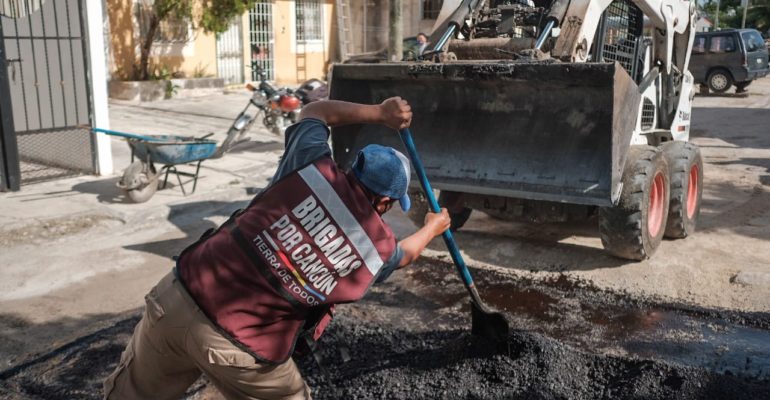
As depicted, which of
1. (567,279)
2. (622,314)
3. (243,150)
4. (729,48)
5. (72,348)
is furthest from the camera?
(729,48)

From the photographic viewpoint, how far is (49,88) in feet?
26.6

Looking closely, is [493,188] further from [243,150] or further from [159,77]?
[159,77]

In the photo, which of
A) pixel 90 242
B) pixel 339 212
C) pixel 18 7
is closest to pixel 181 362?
pixel 339 212

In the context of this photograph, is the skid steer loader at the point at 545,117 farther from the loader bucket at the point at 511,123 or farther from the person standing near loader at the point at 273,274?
the person standing near loader at the point at 273,274

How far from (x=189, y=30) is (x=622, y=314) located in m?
13.8

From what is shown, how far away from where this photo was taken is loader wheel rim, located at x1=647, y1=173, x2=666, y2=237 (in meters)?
5.91

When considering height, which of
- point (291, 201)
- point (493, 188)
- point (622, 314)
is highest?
point (291, 201)

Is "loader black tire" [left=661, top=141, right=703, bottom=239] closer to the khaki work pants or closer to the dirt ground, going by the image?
the dirt ground

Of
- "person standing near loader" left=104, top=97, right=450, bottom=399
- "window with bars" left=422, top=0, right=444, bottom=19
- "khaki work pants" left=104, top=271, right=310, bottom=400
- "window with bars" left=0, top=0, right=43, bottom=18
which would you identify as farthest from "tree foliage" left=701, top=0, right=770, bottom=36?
"khaki work pants" left=104, top=271, right=310, bottom=400

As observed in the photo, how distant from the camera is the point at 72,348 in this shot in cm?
420

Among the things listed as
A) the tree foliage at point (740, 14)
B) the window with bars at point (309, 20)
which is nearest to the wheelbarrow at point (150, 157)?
the window with bars at point (309, 20)

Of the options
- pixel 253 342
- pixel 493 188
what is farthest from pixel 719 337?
pixel 253 342

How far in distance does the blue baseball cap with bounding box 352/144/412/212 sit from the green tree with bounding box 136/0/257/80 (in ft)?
43.6

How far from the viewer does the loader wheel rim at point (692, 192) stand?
6758 millimetres
